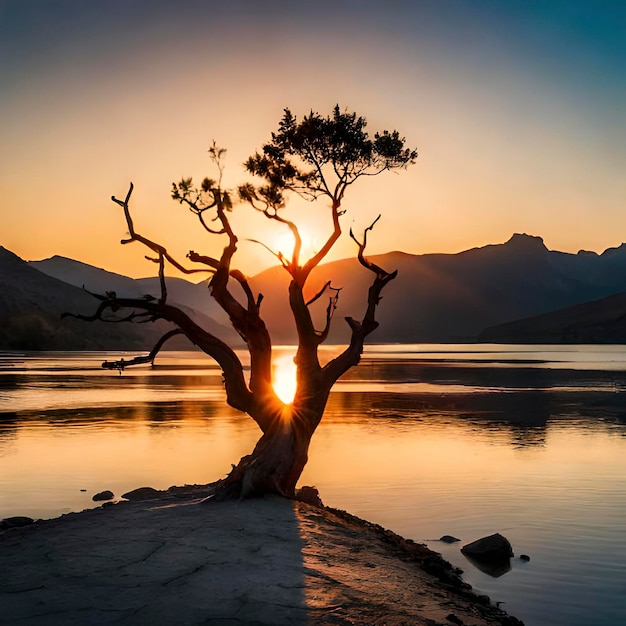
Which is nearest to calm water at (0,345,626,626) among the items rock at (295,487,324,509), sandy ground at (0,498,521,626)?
rock at (295,487,324,509)

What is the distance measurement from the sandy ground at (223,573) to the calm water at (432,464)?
7.98ft

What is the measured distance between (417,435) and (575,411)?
60.0ft

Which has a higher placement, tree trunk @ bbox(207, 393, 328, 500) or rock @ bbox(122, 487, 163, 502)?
tree trunk @ bbox(207, 393, 328, 500)

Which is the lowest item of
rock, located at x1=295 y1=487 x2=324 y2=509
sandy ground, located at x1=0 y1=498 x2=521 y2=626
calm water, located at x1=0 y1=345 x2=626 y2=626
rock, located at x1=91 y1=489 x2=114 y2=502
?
calm water, located at x1=0 y1=345 x2=626 y2=626

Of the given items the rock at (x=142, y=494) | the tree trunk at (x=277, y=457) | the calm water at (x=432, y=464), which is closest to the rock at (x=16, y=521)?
the calm water at (x=432, y=464)

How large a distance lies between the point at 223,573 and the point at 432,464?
73.6 ft

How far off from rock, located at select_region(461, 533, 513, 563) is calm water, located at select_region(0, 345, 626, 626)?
34 cm

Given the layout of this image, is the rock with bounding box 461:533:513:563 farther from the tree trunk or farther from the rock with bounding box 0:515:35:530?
the rock with bounding box 0:515:35:530

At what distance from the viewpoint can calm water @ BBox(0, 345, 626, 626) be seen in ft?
63.6

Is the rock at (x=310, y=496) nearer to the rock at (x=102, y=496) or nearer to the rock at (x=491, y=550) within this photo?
the rock at (x=491, y=550)

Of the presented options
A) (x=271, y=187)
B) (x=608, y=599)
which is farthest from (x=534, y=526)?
(x=271, y=187)

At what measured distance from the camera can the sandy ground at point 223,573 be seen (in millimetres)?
12086

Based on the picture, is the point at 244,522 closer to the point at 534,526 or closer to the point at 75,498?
the point at 534,526

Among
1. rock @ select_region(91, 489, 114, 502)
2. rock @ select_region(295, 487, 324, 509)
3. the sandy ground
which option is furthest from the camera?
rock @ select_region(91, 489, 114, 502)
